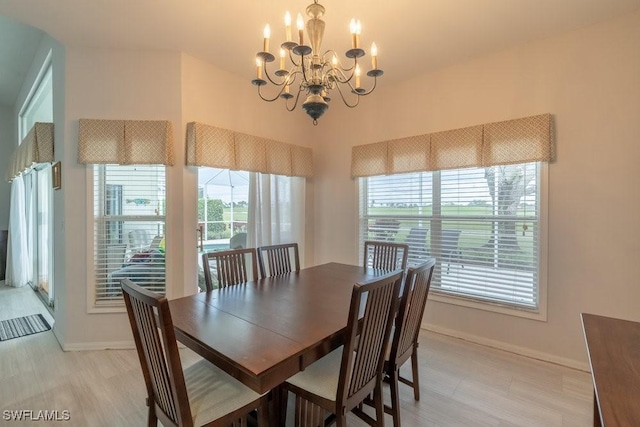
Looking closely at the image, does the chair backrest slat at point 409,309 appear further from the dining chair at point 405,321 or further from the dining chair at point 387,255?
the dining chair at point 387,255

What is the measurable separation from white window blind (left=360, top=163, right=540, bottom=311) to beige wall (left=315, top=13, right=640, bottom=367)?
0.55 ft

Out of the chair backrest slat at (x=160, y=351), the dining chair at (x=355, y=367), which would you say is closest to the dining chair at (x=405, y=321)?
the dining chair at (x=355, y=367)

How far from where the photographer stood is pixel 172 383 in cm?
110

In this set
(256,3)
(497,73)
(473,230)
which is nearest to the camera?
(256,3)

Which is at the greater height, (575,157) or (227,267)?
(575,157)

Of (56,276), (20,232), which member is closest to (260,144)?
(56,276)

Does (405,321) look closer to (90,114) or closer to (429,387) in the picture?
(429,387)

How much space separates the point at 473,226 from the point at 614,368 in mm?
2029

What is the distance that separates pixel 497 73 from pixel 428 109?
65cm

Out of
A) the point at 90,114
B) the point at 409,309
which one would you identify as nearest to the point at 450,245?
the point at 409,309

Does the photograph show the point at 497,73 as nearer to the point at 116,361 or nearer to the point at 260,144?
the point at 260,144

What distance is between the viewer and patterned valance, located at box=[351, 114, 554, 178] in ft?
7.97

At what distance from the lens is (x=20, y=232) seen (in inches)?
A: 179

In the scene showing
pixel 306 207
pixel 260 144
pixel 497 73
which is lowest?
pixel 306 207
